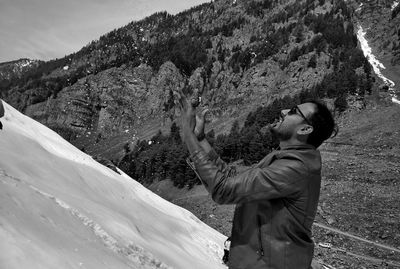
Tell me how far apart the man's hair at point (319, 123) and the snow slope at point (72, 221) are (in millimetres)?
3686

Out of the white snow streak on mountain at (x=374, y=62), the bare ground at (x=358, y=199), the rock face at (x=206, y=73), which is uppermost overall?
the rock face at (x=206, y=73)

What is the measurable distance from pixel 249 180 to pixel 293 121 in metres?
0.62

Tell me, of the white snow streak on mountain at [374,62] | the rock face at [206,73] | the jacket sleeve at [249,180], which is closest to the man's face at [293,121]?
the jacket sleeve at [249,180]

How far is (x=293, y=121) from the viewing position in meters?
3.04

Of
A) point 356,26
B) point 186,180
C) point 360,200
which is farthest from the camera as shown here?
point 356,26

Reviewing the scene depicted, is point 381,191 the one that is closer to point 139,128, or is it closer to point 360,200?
point 360,200

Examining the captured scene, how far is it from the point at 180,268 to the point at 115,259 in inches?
101

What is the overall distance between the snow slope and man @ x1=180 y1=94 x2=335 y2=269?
10.2ft

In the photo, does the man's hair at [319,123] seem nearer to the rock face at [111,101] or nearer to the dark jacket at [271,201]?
the dark jacket at [271,201]

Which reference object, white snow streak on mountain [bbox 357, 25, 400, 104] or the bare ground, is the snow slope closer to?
the bare ground

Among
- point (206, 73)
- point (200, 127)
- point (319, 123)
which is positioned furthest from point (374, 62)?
point (200, 127)

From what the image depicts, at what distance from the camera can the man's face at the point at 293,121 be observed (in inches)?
119

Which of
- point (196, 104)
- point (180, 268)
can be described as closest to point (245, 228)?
point (196, 104)

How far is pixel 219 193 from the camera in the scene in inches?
107
